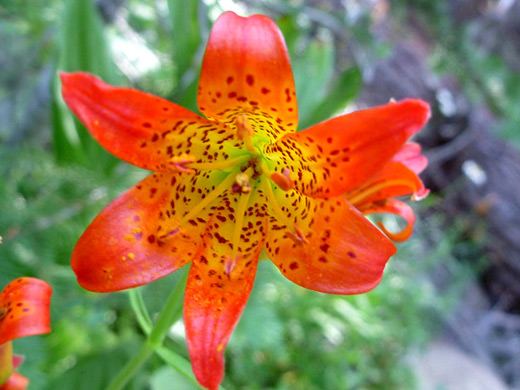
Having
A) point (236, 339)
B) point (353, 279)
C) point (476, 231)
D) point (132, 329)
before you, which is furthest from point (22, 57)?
point (476, 231)

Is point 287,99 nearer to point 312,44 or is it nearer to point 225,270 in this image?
point 225,270

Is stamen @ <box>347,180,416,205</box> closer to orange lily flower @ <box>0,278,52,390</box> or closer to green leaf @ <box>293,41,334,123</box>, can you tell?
orange lily flower @ <box>0,278,52,390</box>

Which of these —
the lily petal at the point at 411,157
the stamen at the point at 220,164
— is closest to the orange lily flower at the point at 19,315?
the stamen at the point at 220,164

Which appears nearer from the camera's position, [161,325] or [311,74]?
[161,325]

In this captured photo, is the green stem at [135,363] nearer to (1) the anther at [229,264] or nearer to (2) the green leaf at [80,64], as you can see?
(1) the anther at [229,264]

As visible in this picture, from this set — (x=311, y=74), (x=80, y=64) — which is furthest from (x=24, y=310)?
(x=311, y=74)

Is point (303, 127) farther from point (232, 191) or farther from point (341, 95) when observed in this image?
point (232, 191)

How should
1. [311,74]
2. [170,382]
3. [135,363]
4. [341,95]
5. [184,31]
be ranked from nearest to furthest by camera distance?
[135,363] → [170,382] → [184,31] → [341,95] → [311,74]
